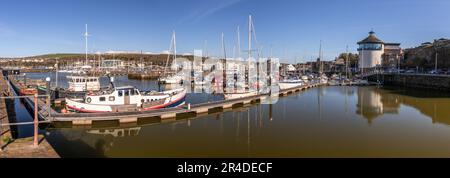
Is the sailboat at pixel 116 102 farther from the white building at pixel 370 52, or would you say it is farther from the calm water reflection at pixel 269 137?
the white building at pixel 370 52

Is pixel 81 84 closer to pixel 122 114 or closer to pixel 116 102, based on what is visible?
pixel 116 102

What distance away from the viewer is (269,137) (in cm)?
1798

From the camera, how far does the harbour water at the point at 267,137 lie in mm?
14930

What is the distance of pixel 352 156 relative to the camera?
14.4 m

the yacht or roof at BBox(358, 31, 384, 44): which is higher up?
roof at BBox(358, 31, 384, 44)

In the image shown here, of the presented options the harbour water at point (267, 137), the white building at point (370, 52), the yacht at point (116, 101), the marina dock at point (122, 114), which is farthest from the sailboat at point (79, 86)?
the white building at point (370, 52)

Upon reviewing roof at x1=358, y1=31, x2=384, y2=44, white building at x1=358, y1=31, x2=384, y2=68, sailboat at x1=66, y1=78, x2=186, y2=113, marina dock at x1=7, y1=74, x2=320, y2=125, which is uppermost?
roof at x1=358, y1=31, x2=384, y2=44

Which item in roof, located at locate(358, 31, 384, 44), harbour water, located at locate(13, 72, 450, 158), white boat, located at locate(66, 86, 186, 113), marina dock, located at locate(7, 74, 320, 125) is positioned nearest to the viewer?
harbour water, located at locate(13, 72, 450, 158)

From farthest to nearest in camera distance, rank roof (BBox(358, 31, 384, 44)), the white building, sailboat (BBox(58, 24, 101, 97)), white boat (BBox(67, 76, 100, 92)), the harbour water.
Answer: the white building
roof (BBox(358, 31, 384, 44))
white boat (BBox(67, 76, 100, 92))
sailboat (BBox(58, 24, 101, 97))
the harbour water

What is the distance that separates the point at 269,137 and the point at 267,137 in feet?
0.40

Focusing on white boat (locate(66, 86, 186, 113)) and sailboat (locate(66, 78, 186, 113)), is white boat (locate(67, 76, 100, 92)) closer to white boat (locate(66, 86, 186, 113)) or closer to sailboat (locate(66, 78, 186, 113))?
sailboat (locate(66, 78, 186, 113))

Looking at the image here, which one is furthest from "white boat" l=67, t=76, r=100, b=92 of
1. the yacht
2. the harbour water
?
the harbour water

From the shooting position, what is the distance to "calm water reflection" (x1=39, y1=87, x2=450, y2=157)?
49.0ft

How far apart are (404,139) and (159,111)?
15991 millimetres
